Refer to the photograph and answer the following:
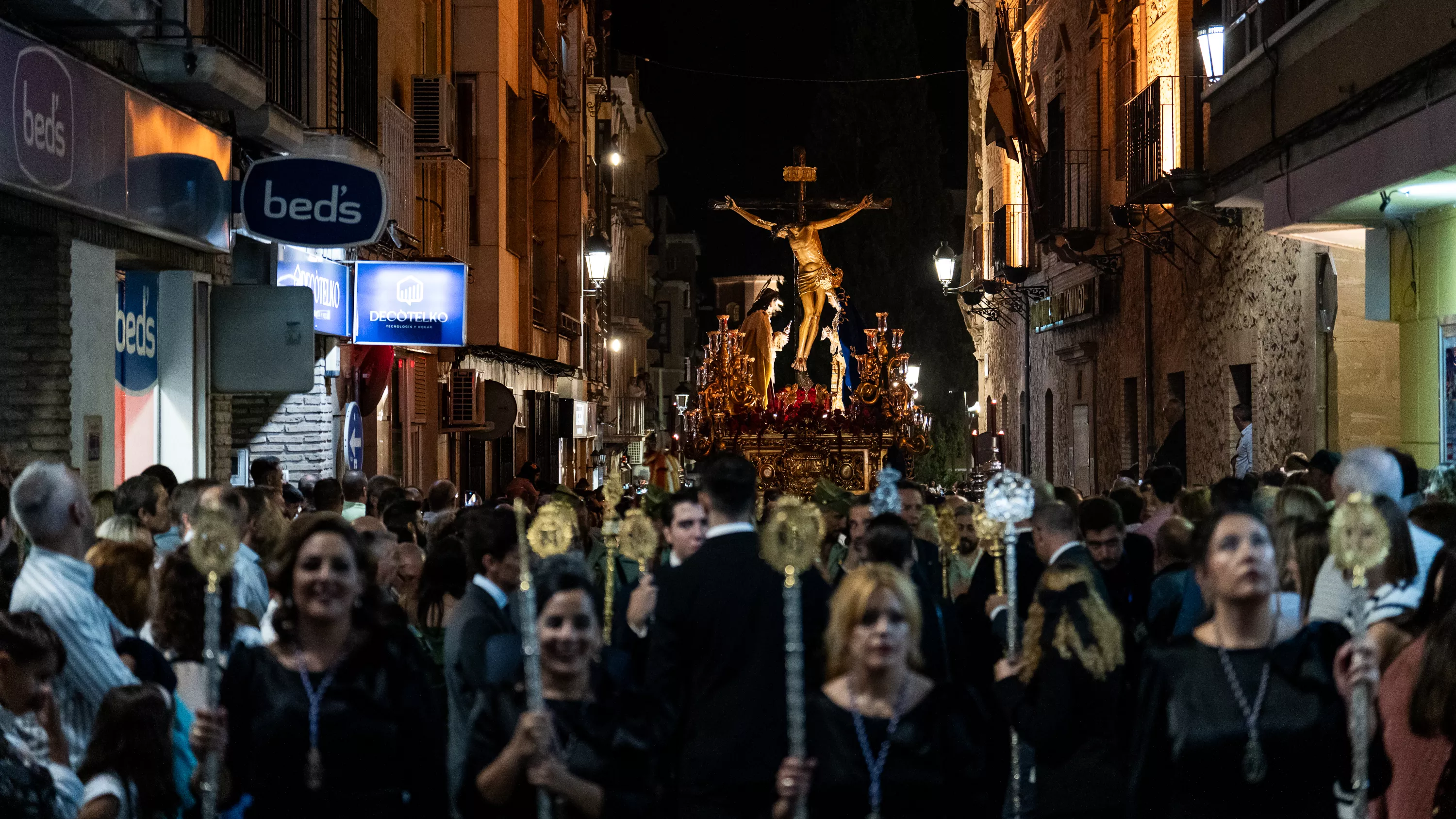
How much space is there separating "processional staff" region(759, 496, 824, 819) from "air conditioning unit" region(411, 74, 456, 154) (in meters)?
16.2

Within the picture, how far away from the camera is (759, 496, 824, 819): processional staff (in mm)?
4801

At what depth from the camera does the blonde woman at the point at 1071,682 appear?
532 centimetres

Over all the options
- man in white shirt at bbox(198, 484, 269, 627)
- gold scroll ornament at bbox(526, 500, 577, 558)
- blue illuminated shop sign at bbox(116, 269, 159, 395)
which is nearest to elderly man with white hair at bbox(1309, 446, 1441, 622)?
gold scroll ornament at bbox(526, 500, 577, 558)

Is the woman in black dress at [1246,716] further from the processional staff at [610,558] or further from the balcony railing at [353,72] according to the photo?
the balcony railing at [353,72]

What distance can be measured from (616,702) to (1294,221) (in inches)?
428

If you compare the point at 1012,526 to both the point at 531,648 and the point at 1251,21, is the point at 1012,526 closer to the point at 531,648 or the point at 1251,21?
the point at 531,648

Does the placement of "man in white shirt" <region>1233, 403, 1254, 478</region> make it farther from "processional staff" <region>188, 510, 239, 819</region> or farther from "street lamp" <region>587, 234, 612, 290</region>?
"processional staff" <region>188, 510, 239, 819</region>

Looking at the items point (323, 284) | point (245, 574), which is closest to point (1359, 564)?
point (245, 574)

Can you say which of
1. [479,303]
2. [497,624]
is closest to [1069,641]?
[497,624]

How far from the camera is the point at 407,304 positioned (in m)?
18.1

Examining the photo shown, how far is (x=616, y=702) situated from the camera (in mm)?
5027

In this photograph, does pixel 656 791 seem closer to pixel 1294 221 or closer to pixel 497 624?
pixel 497 624

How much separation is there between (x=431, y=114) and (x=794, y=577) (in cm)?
1713

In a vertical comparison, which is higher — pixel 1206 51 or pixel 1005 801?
pixel 1206 51
